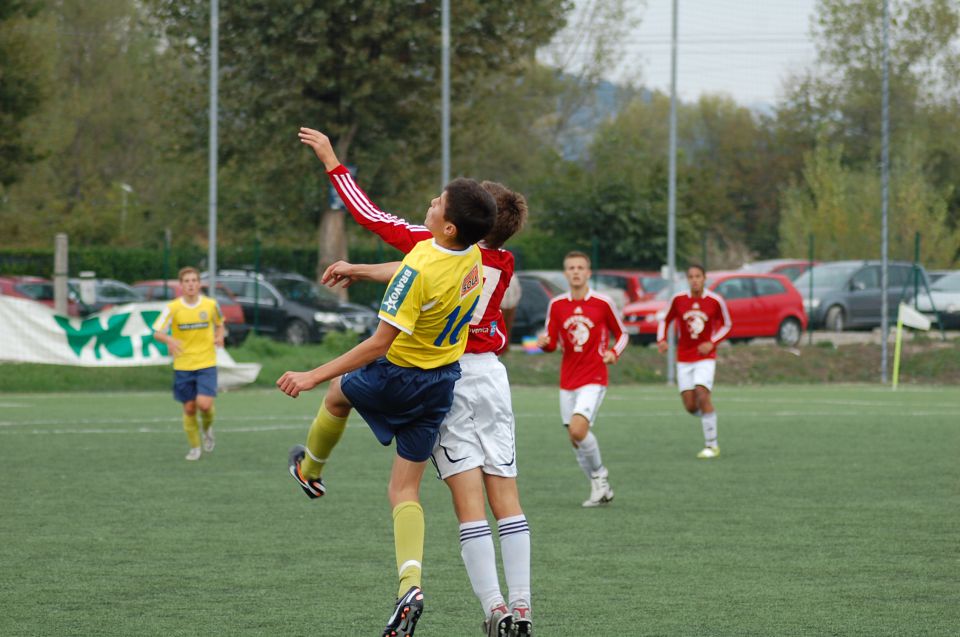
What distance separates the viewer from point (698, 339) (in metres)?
14.5

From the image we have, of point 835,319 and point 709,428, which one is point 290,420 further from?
point 835,319

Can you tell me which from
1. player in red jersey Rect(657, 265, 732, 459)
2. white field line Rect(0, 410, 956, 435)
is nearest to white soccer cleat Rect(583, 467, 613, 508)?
player in red jersey Rect(657, 265, 732, 459)

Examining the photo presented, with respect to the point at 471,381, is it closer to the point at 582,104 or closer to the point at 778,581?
the point at 778,581

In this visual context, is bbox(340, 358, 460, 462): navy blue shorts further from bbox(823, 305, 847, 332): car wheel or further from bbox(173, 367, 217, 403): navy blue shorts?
bbox(823, 305, 847, 332): car wheel

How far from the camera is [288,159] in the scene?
120ft

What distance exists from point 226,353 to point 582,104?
39.9 m

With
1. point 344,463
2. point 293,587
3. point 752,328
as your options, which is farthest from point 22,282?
point 293,587

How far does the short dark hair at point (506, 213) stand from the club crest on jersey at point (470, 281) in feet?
1.08

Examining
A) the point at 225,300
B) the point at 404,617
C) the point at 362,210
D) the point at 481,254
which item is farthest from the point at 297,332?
the point at 404,617

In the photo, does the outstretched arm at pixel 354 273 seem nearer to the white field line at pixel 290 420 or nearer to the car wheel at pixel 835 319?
the white field line at pixel 290 420

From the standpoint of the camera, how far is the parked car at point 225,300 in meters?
28.1

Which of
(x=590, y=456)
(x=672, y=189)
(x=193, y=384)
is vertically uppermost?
(x=672, y=189)

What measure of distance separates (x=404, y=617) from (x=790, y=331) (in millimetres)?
25047

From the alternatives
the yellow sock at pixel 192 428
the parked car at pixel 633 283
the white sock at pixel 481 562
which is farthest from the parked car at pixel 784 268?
the white sock at pixel 481 562
